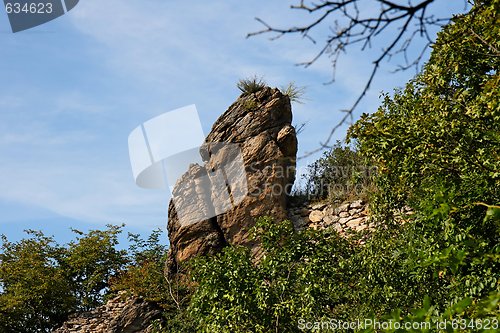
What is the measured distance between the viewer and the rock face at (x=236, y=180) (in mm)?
17969

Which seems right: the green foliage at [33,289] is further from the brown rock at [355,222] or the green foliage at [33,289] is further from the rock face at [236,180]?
the brown rock at [355,222]

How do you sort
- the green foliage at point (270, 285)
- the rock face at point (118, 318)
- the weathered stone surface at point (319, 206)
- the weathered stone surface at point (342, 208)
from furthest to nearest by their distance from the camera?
1. the weathered stone surface at point (319, 206)
2. the weathered stone surface at point (342, 208)
3. the rock face at point (118, 318)
4. the green foliage at point (270, 285)

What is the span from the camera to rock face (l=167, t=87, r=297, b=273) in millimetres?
17969

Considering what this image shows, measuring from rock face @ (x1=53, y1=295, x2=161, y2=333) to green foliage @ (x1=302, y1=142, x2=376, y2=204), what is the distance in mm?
5912

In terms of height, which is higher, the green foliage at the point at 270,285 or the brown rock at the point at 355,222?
the brown rock at the point at 355,222

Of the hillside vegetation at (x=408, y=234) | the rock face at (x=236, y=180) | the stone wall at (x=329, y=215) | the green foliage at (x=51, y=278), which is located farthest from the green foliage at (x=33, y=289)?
the hillside vegetation at (x=408, y=234)

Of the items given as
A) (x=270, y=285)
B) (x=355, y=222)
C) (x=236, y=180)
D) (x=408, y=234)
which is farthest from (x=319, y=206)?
(x=408, y=234)

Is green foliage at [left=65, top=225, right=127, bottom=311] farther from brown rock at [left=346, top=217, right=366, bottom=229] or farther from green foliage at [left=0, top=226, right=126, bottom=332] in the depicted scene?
brown rock at [left=346, top=217, right=366, bottom=229]

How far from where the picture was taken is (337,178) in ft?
64.7

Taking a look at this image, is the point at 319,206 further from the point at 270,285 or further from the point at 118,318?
the point at 270,285

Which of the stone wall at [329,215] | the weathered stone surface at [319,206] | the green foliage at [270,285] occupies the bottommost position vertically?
the green foliage at [270,285]

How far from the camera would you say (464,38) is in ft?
32.3

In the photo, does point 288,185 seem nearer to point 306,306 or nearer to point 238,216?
point 238,216

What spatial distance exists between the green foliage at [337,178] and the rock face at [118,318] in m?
5.91
